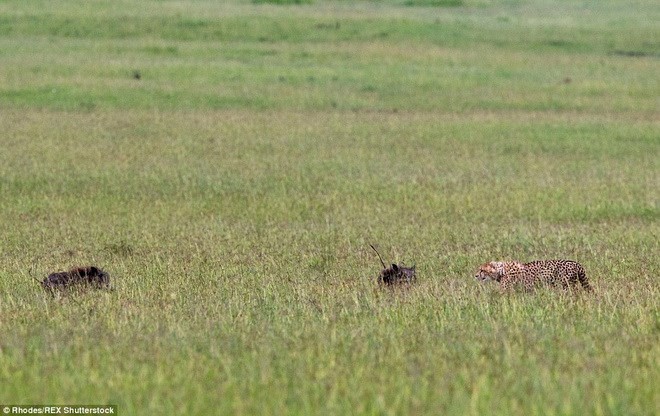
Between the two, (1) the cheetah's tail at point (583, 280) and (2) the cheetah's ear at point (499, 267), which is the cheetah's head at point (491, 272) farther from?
(1) the cheetah's tail at point (583, 280)

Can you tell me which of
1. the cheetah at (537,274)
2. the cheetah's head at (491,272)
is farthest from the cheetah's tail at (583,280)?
the cheetah's head at (491,272)

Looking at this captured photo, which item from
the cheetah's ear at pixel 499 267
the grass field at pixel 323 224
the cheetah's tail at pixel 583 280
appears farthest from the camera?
the cheetah's ear at pixel 499 267

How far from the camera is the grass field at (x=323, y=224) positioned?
5992 mm

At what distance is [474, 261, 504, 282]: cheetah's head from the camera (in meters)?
9.40

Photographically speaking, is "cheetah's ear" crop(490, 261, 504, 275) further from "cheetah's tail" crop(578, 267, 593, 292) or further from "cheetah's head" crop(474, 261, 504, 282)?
"cheetah's tail" crop(578, 267, 593, 292)

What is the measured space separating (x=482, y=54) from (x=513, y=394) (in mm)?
31305

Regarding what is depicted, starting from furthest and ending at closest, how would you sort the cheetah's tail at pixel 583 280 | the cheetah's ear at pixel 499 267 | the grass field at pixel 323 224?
the cheetah's ear at pixel 499 267 → the cheetah's tail at pixel 583 280 → the grass field at pixel 323 224

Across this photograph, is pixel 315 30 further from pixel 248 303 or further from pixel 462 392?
pixel 462 392

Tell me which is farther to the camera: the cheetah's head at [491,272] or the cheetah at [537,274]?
the cheetah's head at [491,272]

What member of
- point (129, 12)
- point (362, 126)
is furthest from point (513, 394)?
point (129, 12)

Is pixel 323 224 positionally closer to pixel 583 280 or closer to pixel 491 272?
pixel 491 272

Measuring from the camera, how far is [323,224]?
13.2 m

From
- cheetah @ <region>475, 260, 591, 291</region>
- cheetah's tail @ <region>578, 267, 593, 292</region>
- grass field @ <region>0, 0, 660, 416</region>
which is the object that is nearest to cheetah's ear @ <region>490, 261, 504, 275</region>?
cheetah @ <region>475, 260, 591, 291</region>

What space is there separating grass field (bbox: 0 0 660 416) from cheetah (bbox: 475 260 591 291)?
0.89 ft
